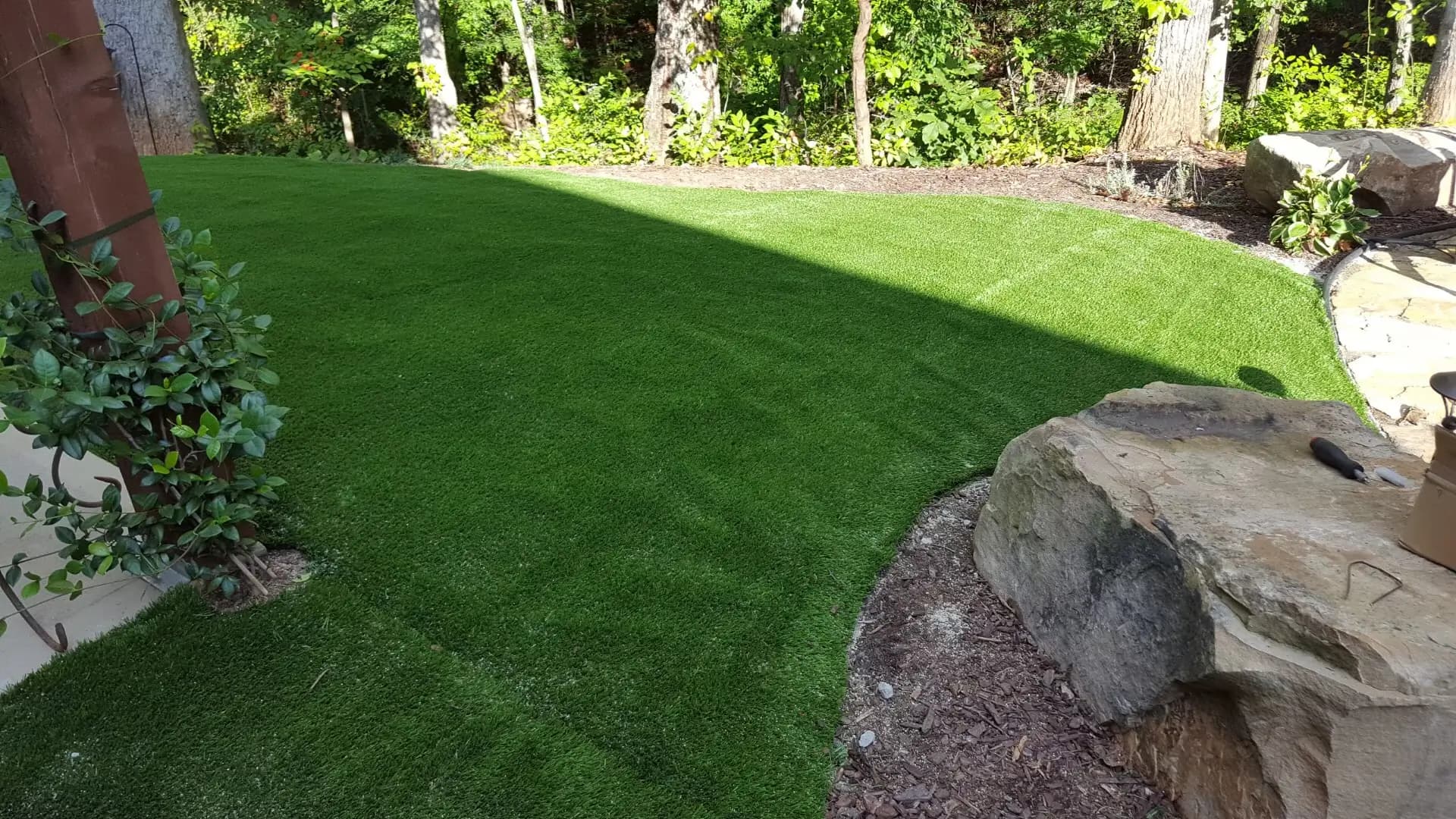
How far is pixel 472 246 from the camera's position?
5.09 meters

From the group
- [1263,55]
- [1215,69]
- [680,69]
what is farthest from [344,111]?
[1263,55]

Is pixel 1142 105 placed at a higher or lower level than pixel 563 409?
higher

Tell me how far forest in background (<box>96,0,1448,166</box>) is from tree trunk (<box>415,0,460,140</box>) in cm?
3

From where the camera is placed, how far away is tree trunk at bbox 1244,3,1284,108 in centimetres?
938

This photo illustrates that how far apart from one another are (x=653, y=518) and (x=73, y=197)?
70.2 inches

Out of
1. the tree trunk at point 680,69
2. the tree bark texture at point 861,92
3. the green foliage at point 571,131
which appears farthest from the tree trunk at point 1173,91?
the green foliage at point 571,131

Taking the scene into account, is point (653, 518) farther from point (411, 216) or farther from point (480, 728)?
point (411, 216)

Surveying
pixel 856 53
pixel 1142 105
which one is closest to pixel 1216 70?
pixel 1142 105

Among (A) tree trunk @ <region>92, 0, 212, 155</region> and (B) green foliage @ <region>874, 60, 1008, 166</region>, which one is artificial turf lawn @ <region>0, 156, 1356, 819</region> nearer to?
(B) green foliage @ <region>874, 60, 1008, 166</region>

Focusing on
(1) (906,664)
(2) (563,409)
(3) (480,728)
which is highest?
(2) (563,409)

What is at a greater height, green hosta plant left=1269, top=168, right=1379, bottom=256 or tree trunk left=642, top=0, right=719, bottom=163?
tree trunk left=642, top=0, right=719, bottom=163

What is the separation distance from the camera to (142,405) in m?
2.04

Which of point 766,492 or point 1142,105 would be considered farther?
point 1142,105

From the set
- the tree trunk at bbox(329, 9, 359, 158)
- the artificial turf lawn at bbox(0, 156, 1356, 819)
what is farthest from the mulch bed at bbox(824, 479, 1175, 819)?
the tree trunk at bbox(329, 9, 359, 158)
